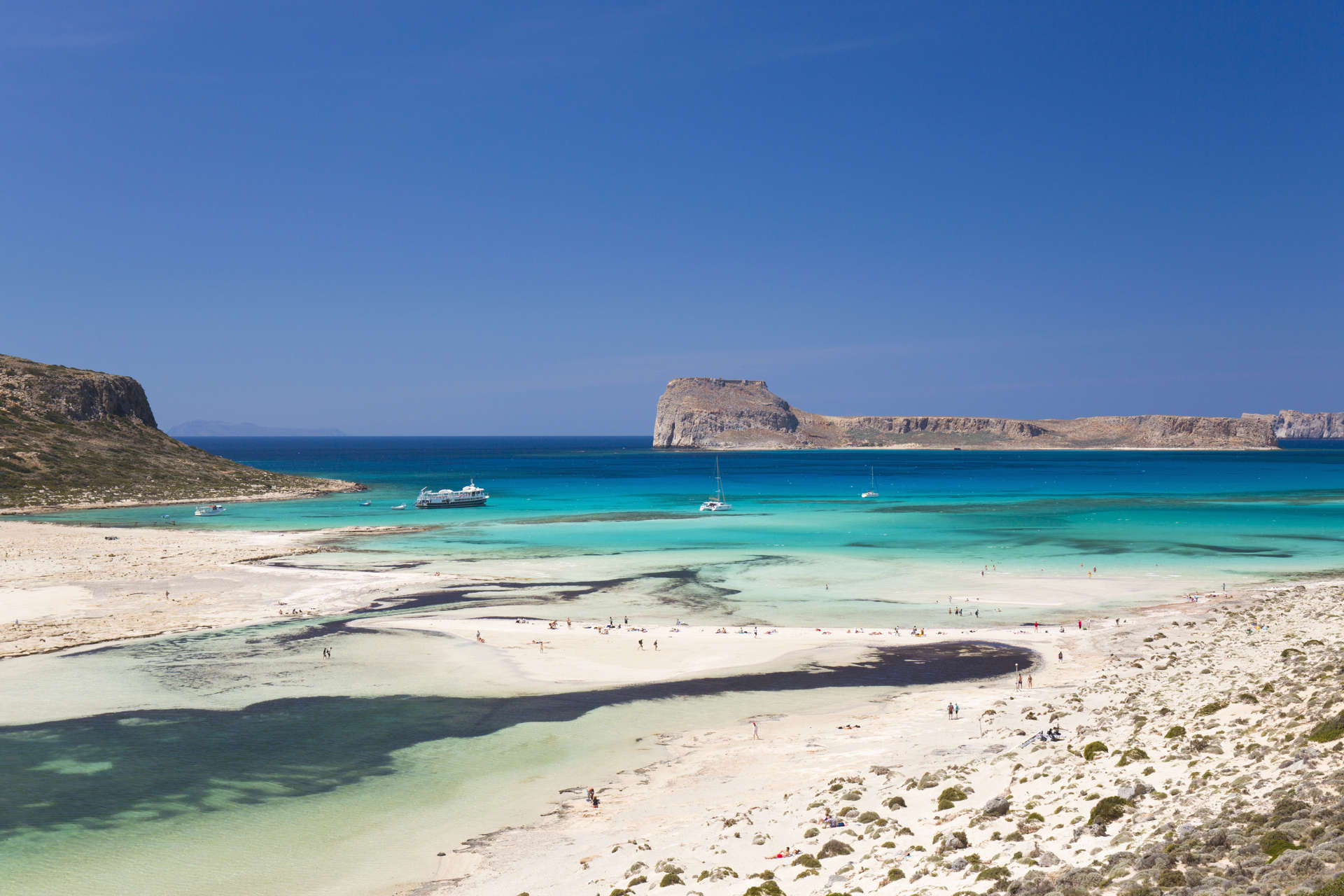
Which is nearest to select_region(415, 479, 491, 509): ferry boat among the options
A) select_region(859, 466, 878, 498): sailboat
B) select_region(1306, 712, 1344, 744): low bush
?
select_region(859, 466, 878, 498): sailboat

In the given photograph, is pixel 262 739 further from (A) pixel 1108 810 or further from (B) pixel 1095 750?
(B) pixel 1095 750

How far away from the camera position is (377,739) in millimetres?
25422

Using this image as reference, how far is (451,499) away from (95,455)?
2095 inches

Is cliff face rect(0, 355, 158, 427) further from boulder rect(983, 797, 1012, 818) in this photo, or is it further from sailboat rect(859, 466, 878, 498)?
boulder rect(983, 797, 1012, 818)

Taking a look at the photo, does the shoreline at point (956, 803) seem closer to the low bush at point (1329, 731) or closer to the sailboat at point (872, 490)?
the low bush at point (1329, 731)

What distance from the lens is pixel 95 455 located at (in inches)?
4589

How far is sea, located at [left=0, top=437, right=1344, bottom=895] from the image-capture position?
63.5ft

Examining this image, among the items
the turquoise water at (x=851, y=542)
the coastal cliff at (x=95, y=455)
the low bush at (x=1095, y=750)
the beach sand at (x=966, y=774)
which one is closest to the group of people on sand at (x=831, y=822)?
the beach sand at (x=966, y=774)

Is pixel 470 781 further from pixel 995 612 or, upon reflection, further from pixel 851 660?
pixel 995 612

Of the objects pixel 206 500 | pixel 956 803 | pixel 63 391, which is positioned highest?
pixel 63 391

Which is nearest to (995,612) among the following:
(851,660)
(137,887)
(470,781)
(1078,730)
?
(851,660)

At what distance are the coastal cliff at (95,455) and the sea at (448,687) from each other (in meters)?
27.5

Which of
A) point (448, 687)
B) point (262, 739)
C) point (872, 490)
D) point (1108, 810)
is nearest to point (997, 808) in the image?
point (1108, 810)

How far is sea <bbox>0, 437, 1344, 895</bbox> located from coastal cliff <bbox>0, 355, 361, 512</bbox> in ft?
90.3
